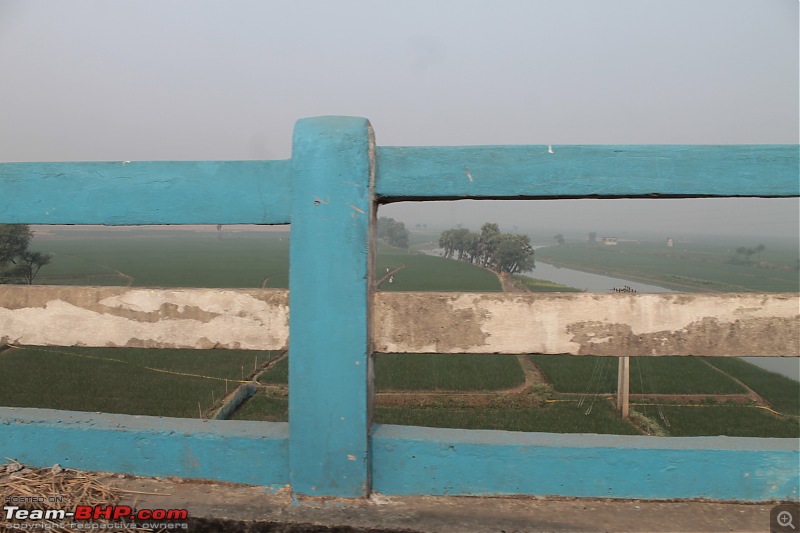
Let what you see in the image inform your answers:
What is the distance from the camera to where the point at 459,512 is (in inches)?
65.0

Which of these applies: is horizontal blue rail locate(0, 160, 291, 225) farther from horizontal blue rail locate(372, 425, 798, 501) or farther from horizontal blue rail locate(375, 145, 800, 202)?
horizontal blue rail locate(372, 425, 798, 501)

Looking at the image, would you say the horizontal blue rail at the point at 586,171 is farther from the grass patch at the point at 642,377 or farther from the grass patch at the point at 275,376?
the grass patch at the point at 642,377

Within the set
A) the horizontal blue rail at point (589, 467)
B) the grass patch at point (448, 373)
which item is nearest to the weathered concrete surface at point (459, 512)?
the horizontal blue rail at point (589, 467)

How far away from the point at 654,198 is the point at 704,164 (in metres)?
0.19

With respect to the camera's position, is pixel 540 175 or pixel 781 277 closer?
pixel 540 175

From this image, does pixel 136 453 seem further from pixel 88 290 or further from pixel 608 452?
pixel 608 452

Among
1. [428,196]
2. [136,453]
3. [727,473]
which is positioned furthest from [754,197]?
[136,453]

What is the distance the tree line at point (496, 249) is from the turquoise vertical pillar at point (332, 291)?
47867 millimetres

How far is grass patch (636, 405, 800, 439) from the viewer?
12359 mm

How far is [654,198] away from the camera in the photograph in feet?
5.67

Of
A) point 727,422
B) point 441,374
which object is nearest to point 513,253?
point 441,374

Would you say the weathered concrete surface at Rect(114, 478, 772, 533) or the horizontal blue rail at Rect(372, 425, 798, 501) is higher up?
the horizontal blue rail at Rect(372, 425, 798, 501)

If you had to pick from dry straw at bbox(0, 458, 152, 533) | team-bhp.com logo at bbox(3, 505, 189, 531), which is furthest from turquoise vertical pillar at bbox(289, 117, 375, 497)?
dry straw at bbox(0, 458, 152, 533)

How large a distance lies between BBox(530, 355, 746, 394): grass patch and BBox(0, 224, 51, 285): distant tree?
2274cm
